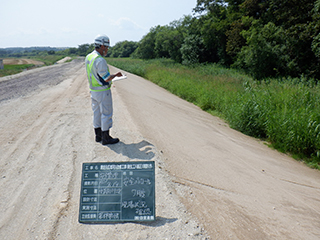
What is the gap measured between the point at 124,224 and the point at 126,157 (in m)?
1.60

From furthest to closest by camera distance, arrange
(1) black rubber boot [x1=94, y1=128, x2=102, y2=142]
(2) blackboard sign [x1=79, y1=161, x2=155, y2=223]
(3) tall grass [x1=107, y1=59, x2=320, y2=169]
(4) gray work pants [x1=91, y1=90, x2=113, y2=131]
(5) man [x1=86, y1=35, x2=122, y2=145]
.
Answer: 1. (3) tall grass [x1=107, y1=59, x2=320, y2=169]
2. (1) black rubber boot [x1=94, y1=128, x2=102, y2=142]
3. (4) gray work pants [x1=91, y1=90, x2=113, y2=131]
4. (5) man [x1=86, y1=35, x2=122, y2=145]
5. (2) blackboard sign [x1=79, y1=161, x2=155, y2=223]

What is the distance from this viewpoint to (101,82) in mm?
4523

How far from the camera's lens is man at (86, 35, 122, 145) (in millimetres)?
4379

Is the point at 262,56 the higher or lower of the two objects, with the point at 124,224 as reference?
higher

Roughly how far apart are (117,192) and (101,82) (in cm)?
231

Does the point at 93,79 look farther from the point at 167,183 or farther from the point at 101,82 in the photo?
the point at 167,183

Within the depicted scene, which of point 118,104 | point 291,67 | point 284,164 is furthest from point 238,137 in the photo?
point 291,67

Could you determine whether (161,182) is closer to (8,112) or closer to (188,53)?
(8,112)

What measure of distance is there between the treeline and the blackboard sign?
60.1 ft

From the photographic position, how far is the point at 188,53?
1464 inches

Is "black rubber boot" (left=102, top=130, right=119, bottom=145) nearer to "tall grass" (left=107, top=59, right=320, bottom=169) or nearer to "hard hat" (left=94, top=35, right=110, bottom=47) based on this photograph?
"hard hat" (left=94, top=35, right=110, bottom=47)

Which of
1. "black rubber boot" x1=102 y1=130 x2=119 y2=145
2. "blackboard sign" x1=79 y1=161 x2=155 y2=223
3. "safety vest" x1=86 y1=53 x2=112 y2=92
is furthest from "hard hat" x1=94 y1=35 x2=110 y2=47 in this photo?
"blackboard sign" x1=79 y1=161 x2=155 y2=223

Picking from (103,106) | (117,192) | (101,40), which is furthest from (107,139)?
(117,192)

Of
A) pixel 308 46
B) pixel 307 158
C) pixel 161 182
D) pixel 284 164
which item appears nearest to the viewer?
pixel 161 182
